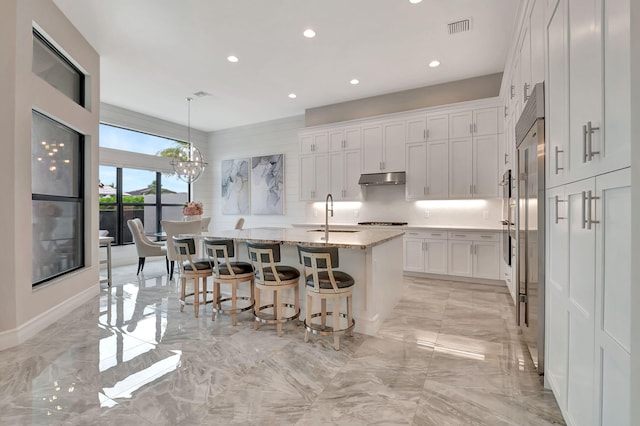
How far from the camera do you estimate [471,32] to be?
3.80 meters

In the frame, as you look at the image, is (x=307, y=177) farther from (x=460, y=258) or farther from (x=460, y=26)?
(x=460, y=26)

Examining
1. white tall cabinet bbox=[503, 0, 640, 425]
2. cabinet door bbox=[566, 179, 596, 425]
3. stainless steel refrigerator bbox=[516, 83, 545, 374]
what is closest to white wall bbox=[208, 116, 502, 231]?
stainless steel refrigerator bbox=[516, 83, 545, 374]

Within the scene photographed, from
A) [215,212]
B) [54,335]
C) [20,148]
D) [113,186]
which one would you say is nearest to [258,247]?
[54,335]

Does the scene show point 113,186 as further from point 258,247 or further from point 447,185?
point 447,185

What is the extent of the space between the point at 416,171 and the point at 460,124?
39.9 inches

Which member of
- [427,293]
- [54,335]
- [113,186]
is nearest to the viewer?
[54,335]

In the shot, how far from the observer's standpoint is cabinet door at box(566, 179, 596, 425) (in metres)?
1.32

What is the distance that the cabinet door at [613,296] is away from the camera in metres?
1.03

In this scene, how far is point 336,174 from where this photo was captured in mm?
6277

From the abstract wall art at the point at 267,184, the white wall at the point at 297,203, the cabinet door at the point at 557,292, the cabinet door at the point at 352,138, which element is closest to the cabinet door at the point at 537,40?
the cabinet door at the point at 557,292

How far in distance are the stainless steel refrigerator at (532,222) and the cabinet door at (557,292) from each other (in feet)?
0.25

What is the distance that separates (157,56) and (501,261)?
5796 mm

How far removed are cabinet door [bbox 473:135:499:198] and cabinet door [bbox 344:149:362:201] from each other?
2.04m

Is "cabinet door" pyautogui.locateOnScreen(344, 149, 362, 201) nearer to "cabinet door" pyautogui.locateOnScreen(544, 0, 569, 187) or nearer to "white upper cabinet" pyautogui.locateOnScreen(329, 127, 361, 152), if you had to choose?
"white upper cabinet" pyautogui.locateOnScreen(329, 127, 361, 152)
